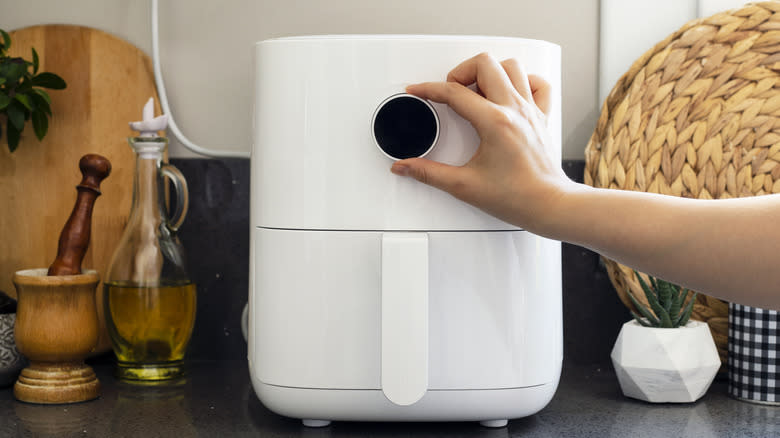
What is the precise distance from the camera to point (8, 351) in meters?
0.84

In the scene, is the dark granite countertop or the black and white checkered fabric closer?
the dark granite countertop

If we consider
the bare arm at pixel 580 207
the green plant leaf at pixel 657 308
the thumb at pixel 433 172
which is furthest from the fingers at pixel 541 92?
the green plant leaf at pixel 657 308

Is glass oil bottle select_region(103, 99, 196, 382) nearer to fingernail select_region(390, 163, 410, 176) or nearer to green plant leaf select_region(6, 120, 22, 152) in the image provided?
green plant leaf select_region(6, 120, 22, 152)

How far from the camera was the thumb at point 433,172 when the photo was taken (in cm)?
64

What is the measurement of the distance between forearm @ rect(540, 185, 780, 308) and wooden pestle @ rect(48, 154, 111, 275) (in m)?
0.51

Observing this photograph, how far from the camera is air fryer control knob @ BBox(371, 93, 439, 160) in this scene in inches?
26.1

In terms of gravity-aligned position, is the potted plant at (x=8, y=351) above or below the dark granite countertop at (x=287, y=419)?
above

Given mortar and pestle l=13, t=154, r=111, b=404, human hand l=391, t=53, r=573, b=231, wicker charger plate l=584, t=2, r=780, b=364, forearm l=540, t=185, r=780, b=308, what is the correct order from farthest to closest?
wicker charger plate l=584, t=2, r=780, b=364 < mortar and pestle l=13, t=154, r=111, b=404 < human hand l=391, t=53, r=573, b=231 < forearm l=540, t=185, r=780, b=308

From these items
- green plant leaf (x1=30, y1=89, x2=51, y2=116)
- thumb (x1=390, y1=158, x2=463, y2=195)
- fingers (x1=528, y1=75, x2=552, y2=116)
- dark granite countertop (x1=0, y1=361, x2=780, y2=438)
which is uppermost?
fingers (x1=528, y1=75, x2=552, y2=116)

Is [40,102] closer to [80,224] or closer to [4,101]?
[4,101]

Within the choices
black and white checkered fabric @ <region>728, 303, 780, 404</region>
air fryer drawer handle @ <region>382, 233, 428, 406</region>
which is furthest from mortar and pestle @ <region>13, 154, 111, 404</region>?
black and white checkered fabric @ <region>728, 303, 780, 404</region>

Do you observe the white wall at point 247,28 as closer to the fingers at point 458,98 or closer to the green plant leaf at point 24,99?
the green plant leaf at point 24,99

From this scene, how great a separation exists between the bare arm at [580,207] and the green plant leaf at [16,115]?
0.50 metres

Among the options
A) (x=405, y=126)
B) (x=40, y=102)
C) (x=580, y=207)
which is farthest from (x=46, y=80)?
(x=580, y=207)
